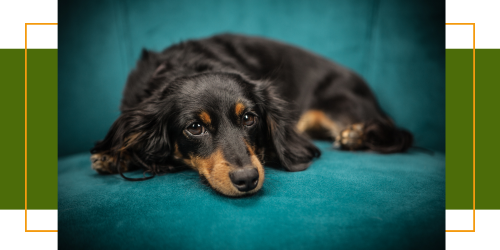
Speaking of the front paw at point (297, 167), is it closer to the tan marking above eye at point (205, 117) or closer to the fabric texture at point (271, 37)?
the tan marking above eye at point (205, 117)

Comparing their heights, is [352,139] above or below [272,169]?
above

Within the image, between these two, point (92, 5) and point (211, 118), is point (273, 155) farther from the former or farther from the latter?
point (92, 5)

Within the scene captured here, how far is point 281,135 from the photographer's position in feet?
6.27

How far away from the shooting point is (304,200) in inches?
44.2

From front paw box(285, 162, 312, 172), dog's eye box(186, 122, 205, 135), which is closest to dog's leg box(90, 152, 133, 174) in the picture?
dog's eye box(186, 122, 205, 135)

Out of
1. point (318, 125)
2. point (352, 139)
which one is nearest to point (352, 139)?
point (352, 139)

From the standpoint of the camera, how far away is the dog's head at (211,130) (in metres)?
1.46

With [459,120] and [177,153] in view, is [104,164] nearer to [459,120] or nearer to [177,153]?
[177,153]

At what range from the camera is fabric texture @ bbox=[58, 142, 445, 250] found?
906 millimetres

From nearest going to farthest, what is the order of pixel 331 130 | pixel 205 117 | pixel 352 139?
pixel 205 117
pixel 352 139
pixel 331 130

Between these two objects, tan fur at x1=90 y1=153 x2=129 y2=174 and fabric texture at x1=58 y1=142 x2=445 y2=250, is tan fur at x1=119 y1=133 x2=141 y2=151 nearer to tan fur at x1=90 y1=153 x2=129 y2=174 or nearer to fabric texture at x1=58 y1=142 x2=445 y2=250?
tan fur at x1=90 y1=153 x2=129 y2=174

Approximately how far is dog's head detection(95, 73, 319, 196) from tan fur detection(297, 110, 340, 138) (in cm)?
69

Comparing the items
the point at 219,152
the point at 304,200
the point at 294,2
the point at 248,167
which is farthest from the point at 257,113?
the point at 294,2

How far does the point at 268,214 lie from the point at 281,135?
3.09 feet
